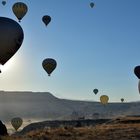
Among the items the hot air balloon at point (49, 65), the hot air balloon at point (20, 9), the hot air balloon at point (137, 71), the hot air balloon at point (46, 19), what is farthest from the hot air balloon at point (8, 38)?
the hot air balloon at point (137, 71)

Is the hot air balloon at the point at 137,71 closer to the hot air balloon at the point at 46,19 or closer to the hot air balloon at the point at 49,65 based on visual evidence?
the hot air balloon at the point at 49,65

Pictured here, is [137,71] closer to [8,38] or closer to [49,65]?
[49,65]

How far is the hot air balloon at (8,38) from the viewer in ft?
174

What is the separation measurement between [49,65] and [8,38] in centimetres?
2032

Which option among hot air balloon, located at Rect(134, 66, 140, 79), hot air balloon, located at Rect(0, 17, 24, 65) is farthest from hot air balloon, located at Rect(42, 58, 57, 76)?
hot air balloon, located at Rect(0, 17, 24, 65)

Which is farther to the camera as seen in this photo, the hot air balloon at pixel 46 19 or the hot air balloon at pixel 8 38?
the hot air balloon at pixel 46 19

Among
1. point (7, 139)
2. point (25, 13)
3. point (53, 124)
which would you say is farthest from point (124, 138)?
point (53, 124)

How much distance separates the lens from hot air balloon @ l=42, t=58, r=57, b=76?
72131mm

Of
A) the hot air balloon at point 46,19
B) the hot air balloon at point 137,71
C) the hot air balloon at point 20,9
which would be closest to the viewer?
the hot air balloon at point 20,9

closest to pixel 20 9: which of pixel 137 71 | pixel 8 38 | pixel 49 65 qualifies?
pixel 49 65

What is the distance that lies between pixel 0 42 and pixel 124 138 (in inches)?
860

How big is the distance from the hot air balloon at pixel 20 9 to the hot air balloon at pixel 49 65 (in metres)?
9.28

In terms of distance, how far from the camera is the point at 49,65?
241ft

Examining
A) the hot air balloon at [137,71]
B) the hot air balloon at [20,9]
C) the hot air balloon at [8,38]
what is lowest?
the hot air balloon at [8,38]
